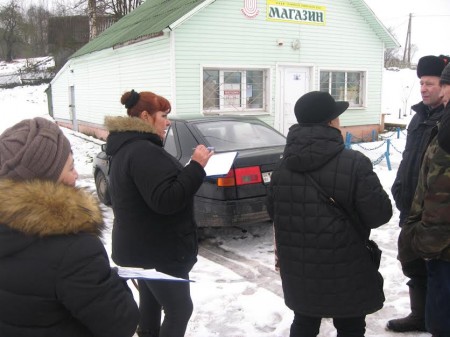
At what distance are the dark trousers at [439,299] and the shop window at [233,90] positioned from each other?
376 inches

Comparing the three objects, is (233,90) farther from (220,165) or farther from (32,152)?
(32,152)

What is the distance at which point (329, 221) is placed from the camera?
2330mm

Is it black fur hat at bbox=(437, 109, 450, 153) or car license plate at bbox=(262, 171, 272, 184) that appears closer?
black fur hat at bbox=(437, 109, 450, 153)

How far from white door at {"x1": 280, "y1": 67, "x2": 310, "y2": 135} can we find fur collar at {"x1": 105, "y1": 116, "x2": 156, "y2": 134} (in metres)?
10.5

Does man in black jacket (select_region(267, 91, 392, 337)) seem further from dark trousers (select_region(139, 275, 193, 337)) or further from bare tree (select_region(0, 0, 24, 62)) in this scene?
bare tree (select_region(0, 0, 24, 62))

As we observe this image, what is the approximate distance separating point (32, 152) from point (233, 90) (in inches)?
428

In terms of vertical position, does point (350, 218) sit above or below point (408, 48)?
below

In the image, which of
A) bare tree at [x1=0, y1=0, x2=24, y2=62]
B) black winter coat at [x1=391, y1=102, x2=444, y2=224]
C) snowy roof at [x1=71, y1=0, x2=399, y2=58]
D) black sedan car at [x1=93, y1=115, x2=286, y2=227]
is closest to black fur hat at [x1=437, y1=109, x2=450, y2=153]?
black winter coat at [x1=391, y1=102, x2=444, y2=224]

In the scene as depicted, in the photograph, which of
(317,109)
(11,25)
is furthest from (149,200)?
(11,25)

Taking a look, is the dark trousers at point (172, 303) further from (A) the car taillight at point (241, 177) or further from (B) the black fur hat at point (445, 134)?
(A) the car taillight at point (241, 177)

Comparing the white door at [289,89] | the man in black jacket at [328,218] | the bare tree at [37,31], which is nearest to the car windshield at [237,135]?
the man in black jacket at [328,218]

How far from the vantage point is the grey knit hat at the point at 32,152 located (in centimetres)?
142

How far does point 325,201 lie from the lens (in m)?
2.34

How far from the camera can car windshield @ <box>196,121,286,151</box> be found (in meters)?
5.35
